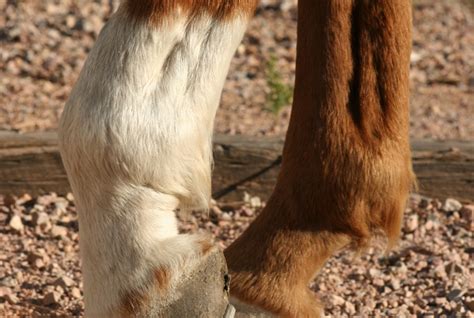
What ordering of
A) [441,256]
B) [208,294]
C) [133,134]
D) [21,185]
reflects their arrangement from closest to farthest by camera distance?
[133,134], [208,294], [441,256], [21,185]

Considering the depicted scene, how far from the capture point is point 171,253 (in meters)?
2.18

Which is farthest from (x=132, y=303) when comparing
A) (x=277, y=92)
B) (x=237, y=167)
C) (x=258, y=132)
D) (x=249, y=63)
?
(x=249, y=63)

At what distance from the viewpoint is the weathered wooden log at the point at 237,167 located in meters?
4.59

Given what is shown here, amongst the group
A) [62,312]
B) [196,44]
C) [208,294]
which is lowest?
[62,312]

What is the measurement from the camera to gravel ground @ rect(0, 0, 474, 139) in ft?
20.6

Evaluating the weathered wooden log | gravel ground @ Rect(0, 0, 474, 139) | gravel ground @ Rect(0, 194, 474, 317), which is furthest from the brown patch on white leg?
gravel ground @ Rect(0, 0, 474, 139)

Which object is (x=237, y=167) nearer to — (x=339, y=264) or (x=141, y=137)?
(x=339, y=264)


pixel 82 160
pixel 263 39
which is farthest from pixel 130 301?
pixel 263 39

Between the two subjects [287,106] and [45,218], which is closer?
[45,218]

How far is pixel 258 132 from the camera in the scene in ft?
19.4

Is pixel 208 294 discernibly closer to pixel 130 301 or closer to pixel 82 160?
pixel 130 301

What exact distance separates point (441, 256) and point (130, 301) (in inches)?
90.7

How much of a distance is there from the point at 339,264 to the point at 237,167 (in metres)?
0.67

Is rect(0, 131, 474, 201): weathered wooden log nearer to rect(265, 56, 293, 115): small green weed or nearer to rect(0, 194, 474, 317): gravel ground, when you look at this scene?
rect(0, 194, 474, 317): gravel ground
